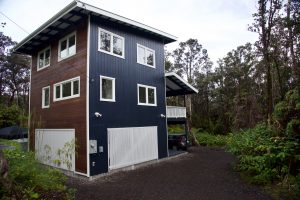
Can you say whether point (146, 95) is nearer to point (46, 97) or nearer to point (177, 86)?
point (177, 86)

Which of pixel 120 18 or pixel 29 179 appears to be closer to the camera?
pixel 29 179

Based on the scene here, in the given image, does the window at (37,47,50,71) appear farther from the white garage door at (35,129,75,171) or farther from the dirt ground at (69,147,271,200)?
the dirt ground at (69,147,271,200)

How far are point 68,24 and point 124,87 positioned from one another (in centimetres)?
472

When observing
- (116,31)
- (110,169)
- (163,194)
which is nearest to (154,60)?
(116,31)

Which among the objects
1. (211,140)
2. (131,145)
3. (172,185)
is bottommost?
(172,185)

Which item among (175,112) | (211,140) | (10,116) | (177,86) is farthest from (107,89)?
(10,116)

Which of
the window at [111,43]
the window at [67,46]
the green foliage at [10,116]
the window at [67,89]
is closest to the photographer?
the window at [67,89]

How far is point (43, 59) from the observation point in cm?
1623

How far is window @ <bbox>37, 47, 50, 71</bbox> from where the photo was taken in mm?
15703

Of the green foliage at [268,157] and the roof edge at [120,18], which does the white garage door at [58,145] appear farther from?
the green foliage at [268,157]

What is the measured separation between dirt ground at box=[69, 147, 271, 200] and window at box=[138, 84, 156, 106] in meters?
4.28

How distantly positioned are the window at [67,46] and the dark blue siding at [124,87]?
1.75 meters

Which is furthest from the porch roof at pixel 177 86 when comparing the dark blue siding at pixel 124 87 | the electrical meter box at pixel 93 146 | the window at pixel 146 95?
the electrical meter box at pixel 93 146

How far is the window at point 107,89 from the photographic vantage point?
1262 cm
